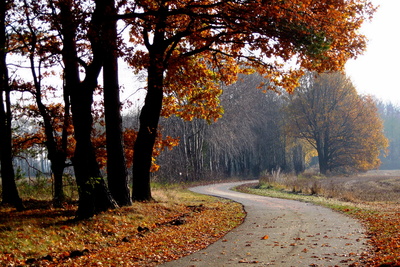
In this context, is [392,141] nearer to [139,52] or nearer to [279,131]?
[279,131]

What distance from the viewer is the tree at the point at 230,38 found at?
12.4 m

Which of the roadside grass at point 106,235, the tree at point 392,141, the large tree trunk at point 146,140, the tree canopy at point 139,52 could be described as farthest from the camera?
the tree at point 392,141

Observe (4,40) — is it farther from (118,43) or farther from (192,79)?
(192,79)

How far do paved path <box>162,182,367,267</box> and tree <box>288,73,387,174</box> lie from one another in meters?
36.7

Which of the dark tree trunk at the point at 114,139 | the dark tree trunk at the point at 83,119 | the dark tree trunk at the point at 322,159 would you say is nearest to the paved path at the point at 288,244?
the dark tree trunk at the point at 83,119

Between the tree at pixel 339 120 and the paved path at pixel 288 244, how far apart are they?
1446 inches

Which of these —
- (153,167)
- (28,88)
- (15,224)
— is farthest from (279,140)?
(15,224)

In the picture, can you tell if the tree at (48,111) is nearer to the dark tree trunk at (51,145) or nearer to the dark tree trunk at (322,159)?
the dark tree trunk at (51,145)

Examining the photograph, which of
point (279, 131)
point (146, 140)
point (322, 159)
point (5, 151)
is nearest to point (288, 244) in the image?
point (146, 140)

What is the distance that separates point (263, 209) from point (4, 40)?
11843 mm

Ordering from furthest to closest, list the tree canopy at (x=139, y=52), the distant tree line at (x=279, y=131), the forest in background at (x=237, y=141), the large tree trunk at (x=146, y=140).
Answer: the distant tree line at (x=279, y=131) → the forest in background at (x=237, y=141) → the large tree trunk at (x=146, y=140) → the tree canopy at (x=139, y=52)

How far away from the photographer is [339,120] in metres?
49.7

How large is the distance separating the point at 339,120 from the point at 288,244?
42777mm

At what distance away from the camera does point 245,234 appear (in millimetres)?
11266
